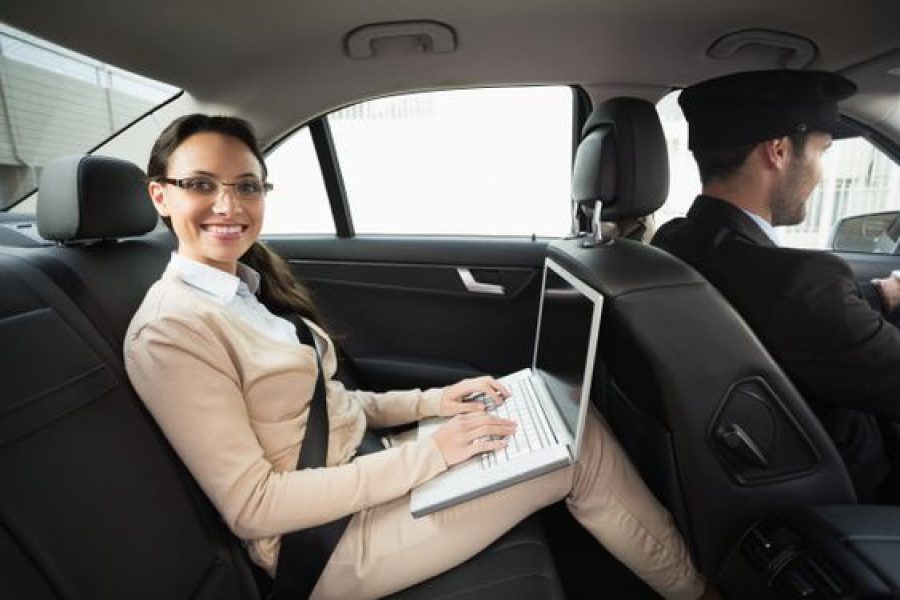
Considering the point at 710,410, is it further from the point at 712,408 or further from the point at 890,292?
the point at 890,292

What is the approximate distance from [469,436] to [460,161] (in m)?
1.80

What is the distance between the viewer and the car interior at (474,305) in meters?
0.85

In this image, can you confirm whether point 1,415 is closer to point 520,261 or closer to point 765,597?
point 765,597

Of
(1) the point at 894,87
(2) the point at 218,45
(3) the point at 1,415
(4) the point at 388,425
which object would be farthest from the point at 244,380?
(1) the point at 894,87

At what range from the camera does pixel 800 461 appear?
1104 millimetres

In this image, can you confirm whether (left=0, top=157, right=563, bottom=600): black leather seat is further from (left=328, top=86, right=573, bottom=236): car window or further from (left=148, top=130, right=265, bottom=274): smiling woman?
(left=328, top=86, right=573, bottom=236): car window

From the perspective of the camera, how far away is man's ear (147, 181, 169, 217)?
1.16 metres

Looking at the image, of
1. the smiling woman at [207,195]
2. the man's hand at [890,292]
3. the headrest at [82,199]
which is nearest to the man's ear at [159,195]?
the smiling woman at [207,195]

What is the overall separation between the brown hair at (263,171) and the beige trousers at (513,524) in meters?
0.64

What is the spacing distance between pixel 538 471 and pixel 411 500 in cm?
28

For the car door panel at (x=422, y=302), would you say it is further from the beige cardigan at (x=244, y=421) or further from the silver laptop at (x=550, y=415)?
the beige cardigan at (x=244, y=421)

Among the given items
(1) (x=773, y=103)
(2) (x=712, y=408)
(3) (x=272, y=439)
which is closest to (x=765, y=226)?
(1) (x=773, y=103)

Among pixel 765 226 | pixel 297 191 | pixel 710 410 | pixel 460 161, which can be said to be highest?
pixel 460 161

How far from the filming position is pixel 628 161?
1.38 m
